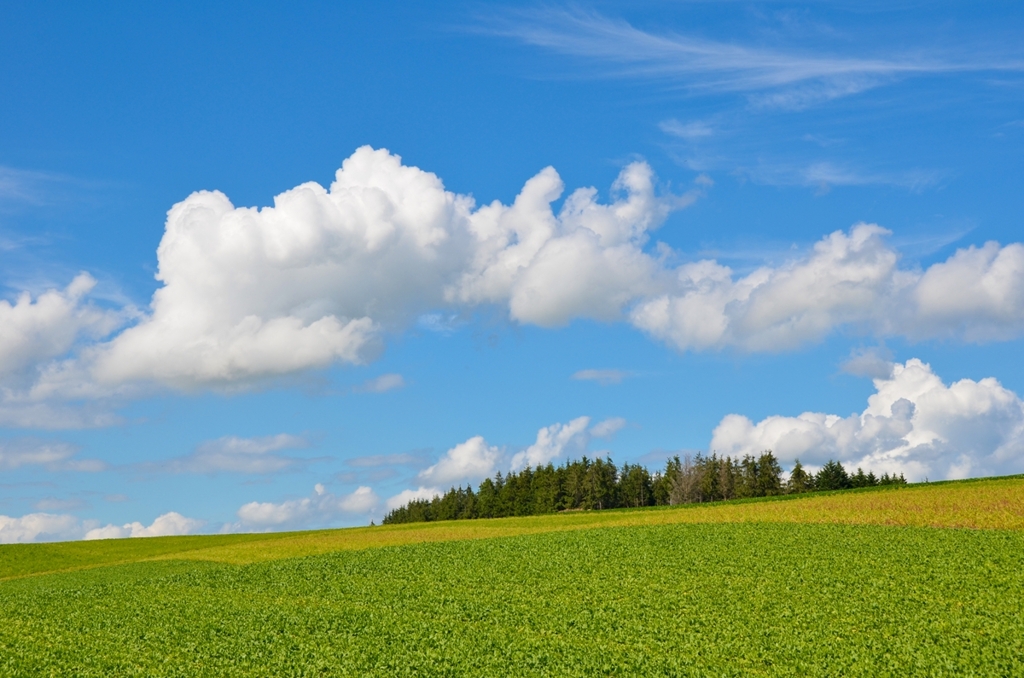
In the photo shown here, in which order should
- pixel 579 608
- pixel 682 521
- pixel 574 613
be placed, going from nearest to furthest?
1. pixel 574 613
2. pixel 579 608
3. pixel 682 521

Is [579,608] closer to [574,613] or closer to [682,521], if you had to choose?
[574,613]

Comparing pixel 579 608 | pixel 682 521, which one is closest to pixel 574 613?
pixel 579 608

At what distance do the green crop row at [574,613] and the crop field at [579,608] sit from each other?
11 centimetres

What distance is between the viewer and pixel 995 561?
38.7m

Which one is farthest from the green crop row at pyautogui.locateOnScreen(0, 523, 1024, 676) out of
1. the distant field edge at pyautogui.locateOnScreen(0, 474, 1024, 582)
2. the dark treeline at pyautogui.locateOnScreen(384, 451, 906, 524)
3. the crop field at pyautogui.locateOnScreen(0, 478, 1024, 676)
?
the dark treeline at pyautogui.locateOnScreen(384, 451, 906, 524)

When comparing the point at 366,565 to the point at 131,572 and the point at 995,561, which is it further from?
the point at 995,561

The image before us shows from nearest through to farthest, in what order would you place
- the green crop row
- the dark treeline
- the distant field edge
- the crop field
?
the green crop row < the crop field < the distant field edge < the dark treeline

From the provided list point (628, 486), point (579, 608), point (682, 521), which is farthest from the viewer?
point (628, 486)

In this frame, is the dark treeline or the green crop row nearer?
the green crop row

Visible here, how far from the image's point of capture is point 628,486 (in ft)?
557

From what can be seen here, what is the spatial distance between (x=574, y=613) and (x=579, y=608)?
2.61 feet

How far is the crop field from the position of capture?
2562cm

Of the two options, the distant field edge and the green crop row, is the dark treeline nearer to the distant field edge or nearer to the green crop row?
the distant field edge

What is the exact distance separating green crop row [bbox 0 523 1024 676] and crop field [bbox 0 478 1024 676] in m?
0.11
